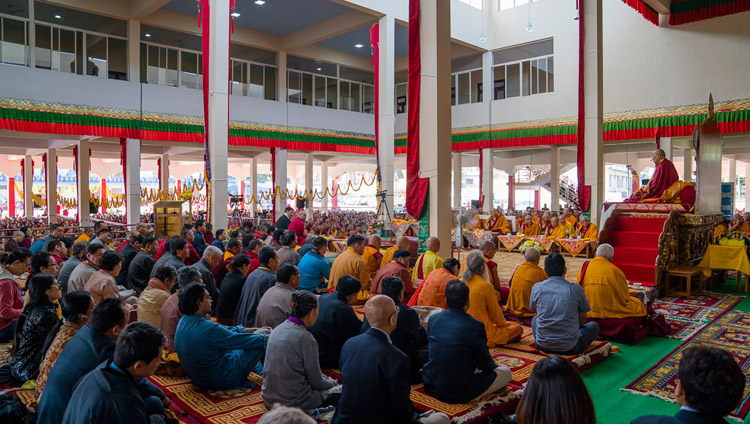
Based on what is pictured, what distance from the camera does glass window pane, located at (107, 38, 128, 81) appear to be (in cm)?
1337

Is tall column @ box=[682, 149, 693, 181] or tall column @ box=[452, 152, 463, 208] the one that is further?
tall column @ box=[452, 152, 463, 208]

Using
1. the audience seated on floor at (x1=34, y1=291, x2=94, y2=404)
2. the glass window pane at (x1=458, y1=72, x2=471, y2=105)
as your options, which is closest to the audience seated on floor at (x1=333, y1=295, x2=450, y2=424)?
the audience seated on floor at (x1=34, y1=291, x2=94, y2=404)

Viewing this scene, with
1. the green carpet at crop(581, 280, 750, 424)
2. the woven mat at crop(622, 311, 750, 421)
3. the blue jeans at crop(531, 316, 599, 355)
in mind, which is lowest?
the green carpet at crop(581, 280, 750, 424)

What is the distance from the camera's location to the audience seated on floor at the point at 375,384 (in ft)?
8.00

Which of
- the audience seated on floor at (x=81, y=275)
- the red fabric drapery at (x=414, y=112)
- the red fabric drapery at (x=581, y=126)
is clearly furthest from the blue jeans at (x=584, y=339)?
the red fabric drapery at (x=581, y=126)

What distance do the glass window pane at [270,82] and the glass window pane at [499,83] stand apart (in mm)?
7655

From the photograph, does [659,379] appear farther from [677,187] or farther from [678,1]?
[678,1]

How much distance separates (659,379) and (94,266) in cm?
522

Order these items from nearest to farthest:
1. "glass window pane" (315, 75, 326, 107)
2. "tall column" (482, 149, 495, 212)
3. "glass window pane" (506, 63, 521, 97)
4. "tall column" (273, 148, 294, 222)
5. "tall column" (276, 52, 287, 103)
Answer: "tall column" (276, 52, 287, 103) → "tall column" (273, 148, 294, 222) → "tall column" (482, 149, 495, 212) → "glass window pane" (506, 63, 521, 97) → "glass window pane" (315, 75, 326, 107)

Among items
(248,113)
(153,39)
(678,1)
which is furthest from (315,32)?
(678,1)

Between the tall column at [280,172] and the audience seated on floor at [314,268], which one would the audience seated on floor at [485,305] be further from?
the tall column at [280,172]

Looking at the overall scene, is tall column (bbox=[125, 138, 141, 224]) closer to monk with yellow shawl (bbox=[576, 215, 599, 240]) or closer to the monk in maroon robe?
monk with yellow shawl (bbox=[576, 215, 599, 240])

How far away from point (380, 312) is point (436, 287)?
2208 millimetres

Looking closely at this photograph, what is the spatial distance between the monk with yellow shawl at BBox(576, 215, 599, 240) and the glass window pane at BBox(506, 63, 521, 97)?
7144 millimetres
